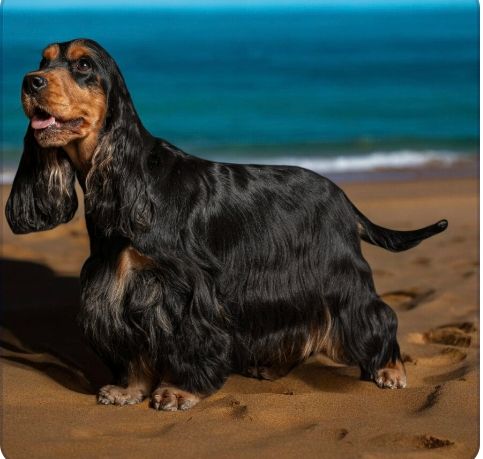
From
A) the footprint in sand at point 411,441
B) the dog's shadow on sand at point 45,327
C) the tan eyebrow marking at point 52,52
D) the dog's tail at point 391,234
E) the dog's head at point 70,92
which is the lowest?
the dog's shadow on sand at point 45,327

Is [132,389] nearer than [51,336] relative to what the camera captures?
Yes

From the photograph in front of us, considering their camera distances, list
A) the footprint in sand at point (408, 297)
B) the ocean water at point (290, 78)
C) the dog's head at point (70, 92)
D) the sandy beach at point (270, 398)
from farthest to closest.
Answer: the ocean water at point (290, 78) → the footprint in sand at point (408, 297) → the dog's head at point (70, 92) → the sandy beach at point (270, 398)

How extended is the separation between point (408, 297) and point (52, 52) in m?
3.20

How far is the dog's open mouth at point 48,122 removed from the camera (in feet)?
14.0

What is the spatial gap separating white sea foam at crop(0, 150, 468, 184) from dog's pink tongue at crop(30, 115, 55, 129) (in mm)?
8581

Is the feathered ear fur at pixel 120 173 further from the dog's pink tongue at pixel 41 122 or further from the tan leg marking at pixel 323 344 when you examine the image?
the tan leg marking at pixel 323 344

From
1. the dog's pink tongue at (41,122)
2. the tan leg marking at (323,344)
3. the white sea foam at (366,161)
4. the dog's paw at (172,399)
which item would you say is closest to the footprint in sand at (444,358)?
the tan leg marking at (323,344)

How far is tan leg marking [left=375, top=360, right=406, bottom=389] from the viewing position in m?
4.92

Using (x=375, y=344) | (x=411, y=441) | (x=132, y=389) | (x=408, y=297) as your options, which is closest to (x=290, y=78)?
(x=408, y=297)

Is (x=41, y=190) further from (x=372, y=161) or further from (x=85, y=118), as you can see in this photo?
(x=372, y=161)

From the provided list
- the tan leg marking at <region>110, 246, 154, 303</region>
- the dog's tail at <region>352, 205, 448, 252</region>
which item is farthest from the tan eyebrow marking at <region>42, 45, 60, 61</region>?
the dog's tail at <region>352, 205, 448, 252</region>

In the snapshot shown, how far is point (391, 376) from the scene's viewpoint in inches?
195

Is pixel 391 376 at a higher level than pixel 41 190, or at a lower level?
lower

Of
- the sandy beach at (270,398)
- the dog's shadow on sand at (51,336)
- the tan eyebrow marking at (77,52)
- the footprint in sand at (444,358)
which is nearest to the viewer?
the sandy beach at (270,398)
